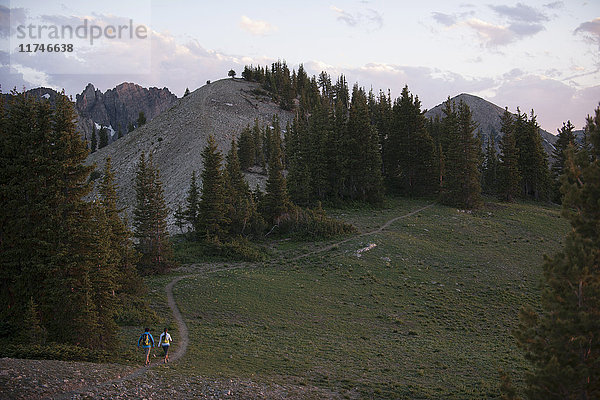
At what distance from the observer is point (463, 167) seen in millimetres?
64062

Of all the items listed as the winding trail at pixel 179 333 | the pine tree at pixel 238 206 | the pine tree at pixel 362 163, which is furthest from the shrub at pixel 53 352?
the pine tree at pixel 362 163

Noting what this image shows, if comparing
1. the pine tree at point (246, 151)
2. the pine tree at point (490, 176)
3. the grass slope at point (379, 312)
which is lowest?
the grass slope at point (379, 312)

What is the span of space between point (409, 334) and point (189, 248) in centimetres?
2746

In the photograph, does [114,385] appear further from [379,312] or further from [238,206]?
[238,206]

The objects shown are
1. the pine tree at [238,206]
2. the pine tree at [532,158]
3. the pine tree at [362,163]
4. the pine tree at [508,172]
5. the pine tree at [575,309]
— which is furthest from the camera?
the pine tree at [532,158]

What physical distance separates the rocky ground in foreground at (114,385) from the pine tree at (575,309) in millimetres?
8279

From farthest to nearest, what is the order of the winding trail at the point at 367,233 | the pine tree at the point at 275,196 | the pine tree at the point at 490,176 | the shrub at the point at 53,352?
1. the pine tree at the point at 490,176
2. the pine tree at the point at 275,196
3. the winding trail at the point at 367,233
4. the shrub at the point at 53,352

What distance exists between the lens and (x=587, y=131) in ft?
42.9

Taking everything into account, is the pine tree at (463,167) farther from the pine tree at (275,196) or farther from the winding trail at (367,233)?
the pine tree at (275,196)

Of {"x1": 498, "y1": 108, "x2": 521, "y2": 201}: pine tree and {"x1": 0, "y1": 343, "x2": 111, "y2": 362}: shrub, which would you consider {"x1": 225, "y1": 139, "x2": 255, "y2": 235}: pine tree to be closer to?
{"x1": 0, "y1": 343, "x2": 111, "y2": 362}: shrub

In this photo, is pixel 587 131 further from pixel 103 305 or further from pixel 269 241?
pixel 269 241

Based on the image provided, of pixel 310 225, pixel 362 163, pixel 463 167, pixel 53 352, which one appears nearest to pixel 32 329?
pixel 53 352

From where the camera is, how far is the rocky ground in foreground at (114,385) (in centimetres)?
1240

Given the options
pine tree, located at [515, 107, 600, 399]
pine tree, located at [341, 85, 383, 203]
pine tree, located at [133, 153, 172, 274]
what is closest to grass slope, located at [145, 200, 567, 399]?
pine tree, located at [133, 153, 172, 274]
